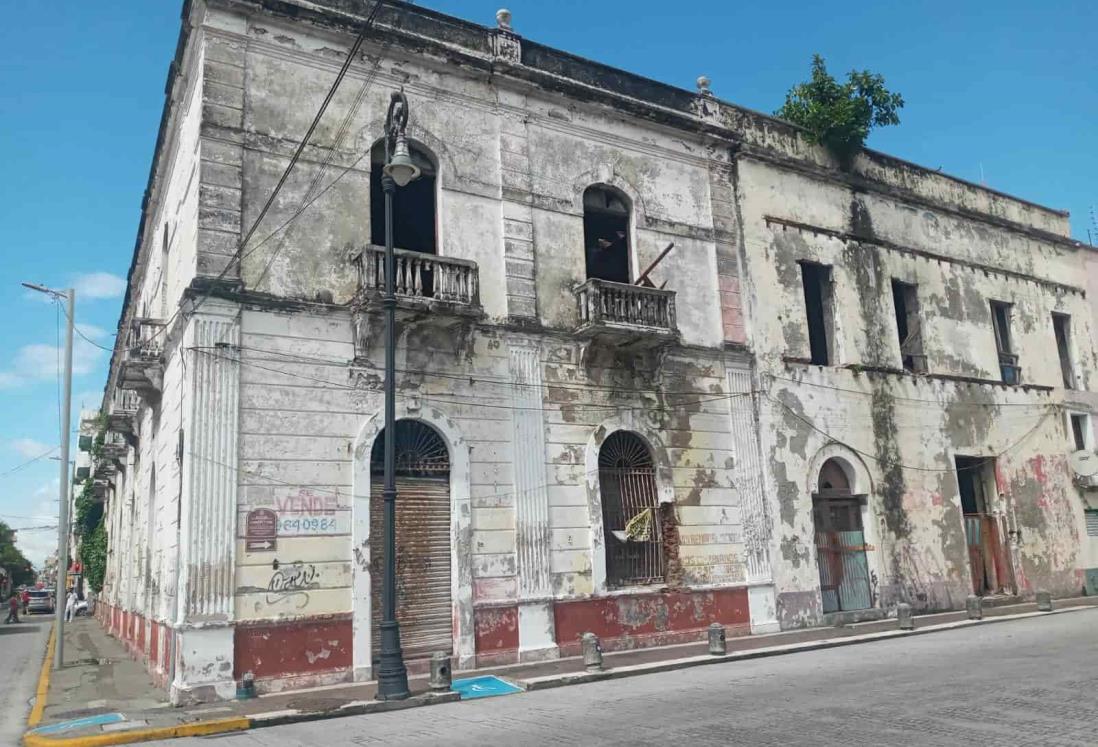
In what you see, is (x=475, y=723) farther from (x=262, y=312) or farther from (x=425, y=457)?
(x=262, y=312)

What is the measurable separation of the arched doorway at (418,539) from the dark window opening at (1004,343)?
1664 cm

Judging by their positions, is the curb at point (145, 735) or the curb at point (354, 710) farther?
the curb at point (354, 710)

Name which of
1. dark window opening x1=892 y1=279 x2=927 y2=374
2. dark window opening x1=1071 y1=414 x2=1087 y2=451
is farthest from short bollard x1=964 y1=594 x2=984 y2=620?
dark window opening x1=1071 y1=414 x2=1087 y2=451

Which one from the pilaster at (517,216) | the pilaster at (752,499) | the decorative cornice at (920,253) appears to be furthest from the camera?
the decorative cornice at (920,253)

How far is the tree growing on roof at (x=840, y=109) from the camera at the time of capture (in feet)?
66.0

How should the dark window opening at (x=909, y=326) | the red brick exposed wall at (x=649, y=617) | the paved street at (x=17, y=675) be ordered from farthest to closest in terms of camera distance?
the dark window opening at (x=909, y=326) < the red brick exposed wall at (x=649, y=617) < the paved street at (x=17, y=675)

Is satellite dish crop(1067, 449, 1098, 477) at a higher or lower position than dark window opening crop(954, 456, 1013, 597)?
higher

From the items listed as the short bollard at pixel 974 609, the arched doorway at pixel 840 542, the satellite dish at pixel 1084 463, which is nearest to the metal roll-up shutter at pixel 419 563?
the arched doorway at pixel 840 542

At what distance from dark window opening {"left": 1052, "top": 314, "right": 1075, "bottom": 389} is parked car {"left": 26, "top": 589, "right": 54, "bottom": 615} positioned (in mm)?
57495

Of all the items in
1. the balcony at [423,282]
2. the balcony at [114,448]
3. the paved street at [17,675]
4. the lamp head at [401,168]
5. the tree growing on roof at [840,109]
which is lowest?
the paved street at [17,675]

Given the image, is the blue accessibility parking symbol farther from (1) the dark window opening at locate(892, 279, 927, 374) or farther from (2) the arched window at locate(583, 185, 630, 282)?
(1) the dark window opening at locate(892, 279, 927, 374)

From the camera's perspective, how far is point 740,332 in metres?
17.8

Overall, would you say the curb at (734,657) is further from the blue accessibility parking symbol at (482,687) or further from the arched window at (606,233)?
the arched window at (606,233)

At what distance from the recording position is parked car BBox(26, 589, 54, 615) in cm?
5400
